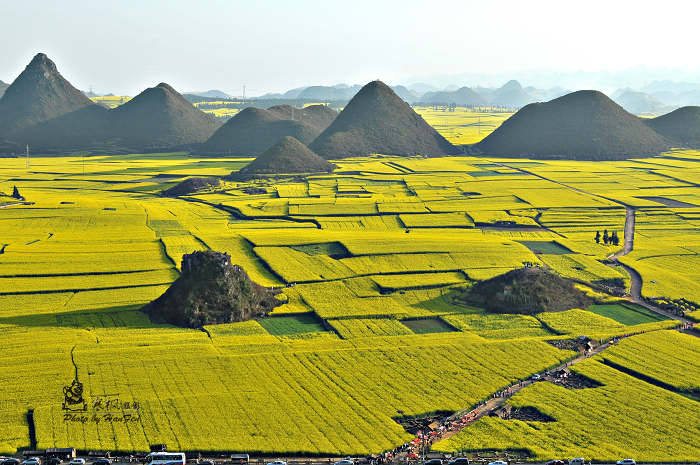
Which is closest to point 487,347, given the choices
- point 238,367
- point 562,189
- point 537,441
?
point 537,441

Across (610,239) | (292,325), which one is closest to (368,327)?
(292,325)

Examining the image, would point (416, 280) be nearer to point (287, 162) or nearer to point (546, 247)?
point (546, 247)

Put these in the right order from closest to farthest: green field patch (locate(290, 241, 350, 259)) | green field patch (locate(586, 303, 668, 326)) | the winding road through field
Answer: green field patch (locate(586, 303, 668, 326)), the winding road through field, green field patch (locate(290, 241, 350, 259))

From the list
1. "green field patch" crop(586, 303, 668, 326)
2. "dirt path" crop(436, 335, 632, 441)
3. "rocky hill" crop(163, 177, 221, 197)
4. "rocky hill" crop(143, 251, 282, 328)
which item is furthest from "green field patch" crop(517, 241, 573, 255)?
"rocky hill" crop(163, 177, 221, 197)

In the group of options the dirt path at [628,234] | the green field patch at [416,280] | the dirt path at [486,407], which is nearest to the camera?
the dirt path at [486,407]

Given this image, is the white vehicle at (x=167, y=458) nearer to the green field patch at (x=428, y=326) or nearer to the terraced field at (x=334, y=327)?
the terraced field at (x=334, y=327)

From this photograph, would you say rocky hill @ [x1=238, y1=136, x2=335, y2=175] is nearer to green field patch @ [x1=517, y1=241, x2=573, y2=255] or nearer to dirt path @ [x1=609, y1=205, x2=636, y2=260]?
dirt path @ [x1=609, y1=205, x2=636, y2=260]

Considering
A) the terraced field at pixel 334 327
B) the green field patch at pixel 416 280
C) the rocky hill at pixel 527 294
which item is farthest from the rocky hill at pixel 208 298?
the rocky hill at pixel 527 294
